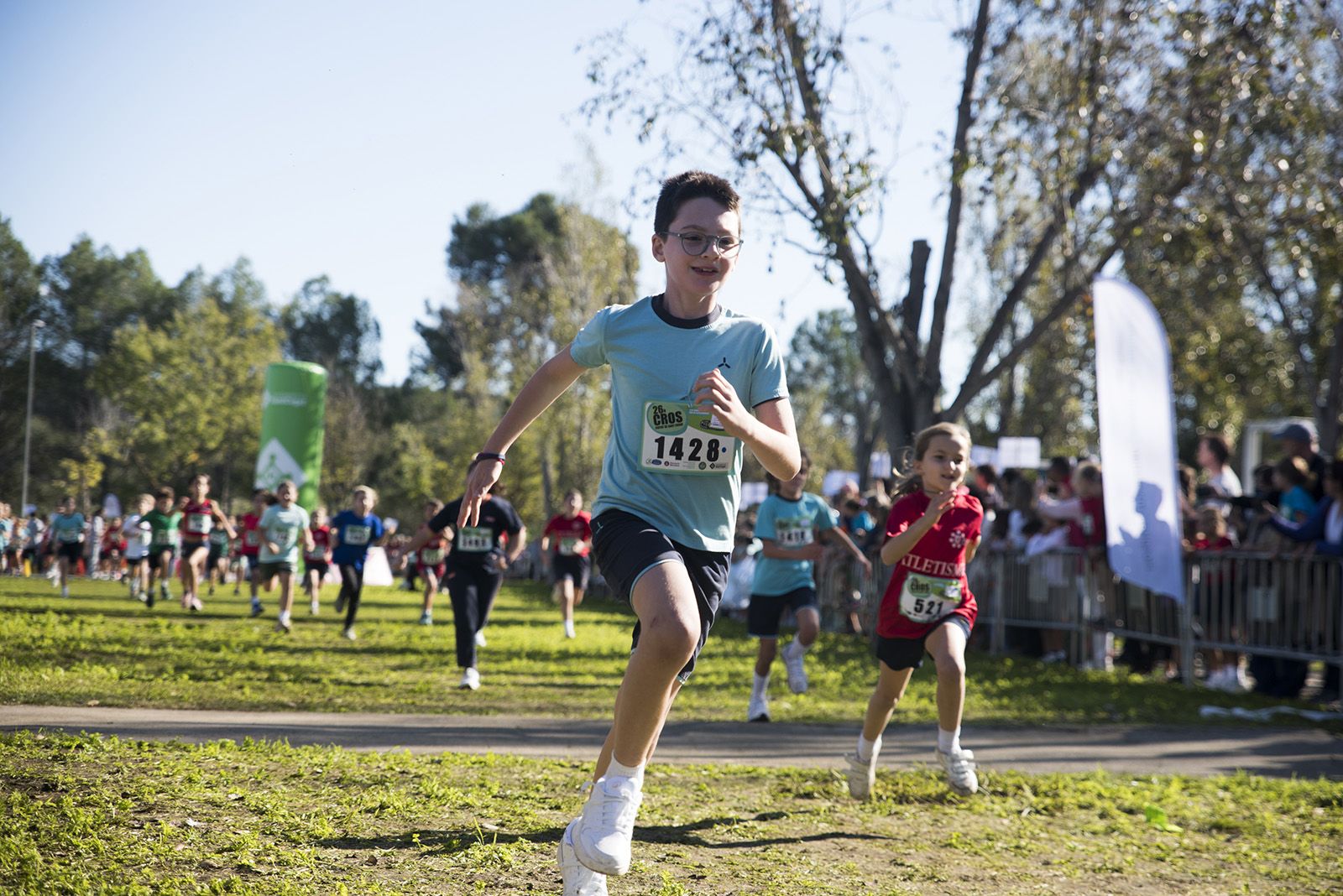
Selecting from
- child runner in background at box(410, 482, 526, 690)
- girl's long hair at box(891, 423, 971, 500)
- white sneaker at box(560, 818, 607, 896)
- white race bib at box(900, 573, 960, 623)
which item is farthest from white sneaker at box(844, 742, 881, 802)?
child runner in background at box(410, 482, 526, 690)

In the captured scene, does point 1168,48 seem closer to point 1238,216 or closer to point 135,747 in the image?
point 1238,216

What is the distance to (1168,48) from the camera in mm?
14648

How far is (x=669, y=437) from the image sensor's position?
405cm

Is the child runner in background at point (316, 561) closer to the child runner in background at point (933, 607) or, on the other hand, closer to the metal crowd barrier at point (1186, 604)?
the metal crowd barrier at point (1186, 604)

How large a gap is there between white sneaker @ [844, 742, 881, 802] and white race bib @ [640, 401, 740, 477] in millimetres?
2598

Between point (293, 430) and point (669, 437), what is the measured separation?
79.3 feet

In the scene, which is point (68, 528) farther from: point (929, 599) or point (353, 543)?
point (929, 599)

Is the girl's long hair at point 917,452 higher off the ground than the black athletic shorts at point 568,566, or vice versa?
the girl's long hair at point 917,452

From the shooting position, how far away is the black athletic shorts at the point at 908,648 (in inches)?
237

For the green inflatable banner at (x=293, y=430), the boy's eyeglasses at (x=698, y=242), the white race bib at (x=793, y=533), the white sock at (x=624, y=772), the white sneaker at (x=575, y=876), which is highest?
the green inflatable banner at (x=293, y=430)

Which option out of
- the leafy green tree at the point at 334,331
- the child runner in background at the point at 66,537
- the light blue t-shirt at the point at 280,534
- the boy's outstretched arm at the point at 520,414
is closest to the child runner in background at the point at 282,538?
the light blue t-shirt at the point at 280,534

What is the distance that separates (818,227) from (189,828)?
11.3 meters

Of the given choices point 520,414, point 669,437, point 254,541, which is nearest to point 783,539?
point 520,414

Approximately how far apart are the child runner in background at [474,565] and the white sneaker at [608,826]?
7.02 meters
